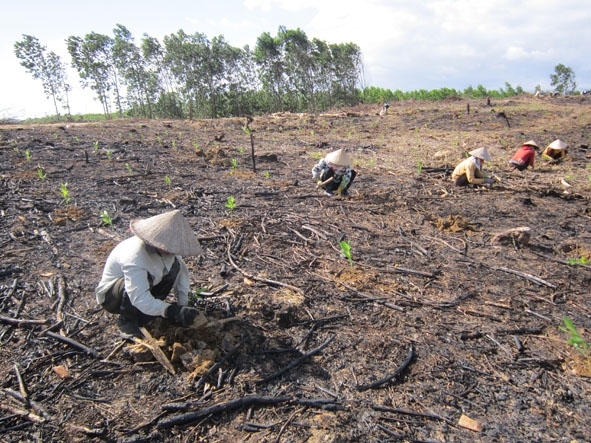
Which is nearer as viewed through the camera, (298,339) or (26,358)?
(26,358)

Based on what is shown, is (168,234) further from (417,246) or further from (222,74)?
(222,74)

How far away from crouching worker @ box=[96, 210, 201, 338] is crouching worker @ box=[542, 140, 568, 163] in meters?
10.3

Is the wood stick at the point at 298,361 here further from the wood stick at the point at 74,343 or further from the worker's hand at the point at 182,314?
the wood stick at the point at 74,343

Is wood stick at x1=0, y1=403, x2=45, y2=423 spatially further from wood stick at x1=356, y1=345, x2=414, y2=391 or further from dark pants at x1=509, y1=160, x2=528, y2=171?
dark pants at x1=509, y1=160, x2=528, y2=171

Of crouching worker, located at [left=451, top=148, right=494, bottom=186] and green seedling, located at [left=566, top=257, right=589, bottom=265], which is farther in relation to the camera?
crouching worker, located at [left=451, top=148, right=494, bottom=186]

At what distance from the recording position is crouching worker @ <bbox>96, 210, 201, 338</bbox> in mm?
2566

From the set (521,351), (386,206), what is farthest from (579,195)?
(521,351)

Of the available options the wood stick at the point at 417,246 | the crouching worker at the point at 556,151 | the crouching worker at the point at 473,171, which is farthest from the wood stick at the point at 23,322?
the crouching worker at the point at 556,151

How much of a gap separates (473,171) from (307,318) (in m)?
5.45

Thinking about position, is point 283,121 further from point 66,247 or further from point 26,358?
point 26,358

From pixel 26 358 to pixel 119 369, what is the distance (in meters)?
0.69

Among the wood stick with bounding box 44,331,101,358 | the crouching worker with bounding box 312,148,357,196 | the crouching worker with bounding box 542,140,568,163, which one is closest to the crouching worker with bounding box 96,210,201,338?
the wood stick with bounding box 44,331,101,358

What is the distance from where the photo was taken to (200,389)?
2.38 meters

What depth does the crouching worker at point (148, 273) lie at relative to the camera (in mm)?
2566
